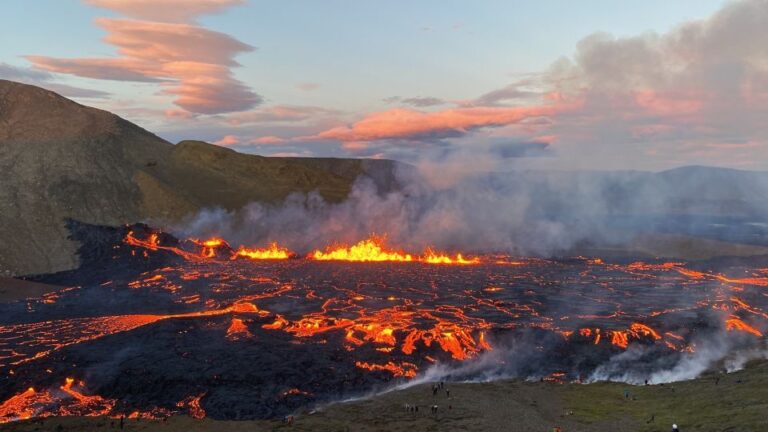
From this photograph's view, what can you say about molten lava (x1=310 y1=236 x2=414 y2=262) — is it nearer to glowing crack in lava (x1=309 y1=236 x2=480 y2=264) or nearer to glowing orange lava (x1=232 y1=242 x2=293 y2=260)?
glowing crack in lava (x1=309 y1=236 x2=480 y2=264)

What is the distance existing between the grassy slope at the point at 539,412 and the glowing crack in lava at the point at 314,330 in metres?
4.45

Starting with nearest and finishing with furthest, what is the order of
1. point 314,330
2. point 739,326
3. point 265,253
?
point 314,330 → point 739,326 → point 265,253

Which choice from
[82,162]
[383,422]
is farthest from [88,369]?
[82,162]

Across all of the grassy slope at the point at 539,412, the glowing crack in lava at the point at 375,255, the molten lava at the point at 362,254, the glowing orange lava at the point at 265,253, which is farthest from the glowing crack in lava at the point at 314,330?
the molten lava at the point at 362,254

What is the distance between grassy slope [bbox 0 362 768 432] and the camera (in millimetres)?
47875

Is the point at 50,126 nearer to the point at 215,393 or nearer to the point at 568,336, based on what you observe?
the point at 215,393

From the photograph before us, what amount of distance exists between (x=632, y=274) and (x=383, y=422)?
114m

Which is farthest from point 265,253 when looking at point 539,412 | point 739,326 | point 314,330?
point 539,412

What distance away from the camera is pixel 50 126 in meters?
197

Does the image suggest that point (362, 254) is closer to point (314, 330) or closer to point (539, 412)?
point (314, 330)

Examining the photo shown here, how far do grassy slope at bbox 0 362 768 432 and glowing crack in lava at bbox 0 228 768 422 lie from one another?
445 cm

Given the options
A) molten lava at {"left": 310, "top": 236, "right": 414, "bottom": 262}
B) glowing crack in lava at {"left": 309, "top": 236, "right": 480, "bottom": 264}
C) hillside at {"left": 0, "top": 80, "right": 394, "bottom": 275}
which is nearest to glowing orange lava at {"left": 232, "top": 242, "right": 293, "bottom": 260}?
glowing crack in lava at {"left": 309, "top": 236, "right": 480, "bottom": 264}

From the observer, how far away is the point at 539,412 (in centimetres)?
5312

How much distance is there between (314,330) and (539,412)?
40.7 metres
